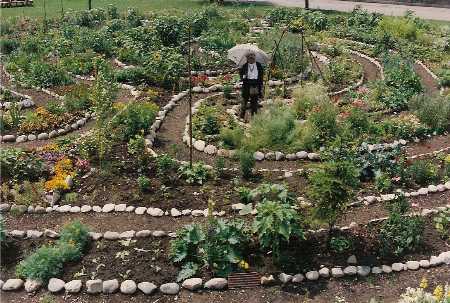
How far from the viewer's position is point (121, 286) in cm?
887

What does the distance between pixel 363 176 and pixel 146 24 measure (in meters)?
13.5

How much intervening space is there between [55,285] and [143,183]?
2.91 meters

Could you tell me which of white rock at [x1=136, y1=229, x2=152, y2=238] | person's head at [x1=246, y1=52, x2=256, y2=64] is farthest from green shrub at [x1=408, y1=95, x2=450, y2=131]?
white rock at [x1=136, y1=229, x2=152, y2=238]

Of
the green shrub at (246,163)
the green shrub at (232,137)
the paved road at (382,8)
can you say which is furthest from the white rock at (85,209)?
the paved road at (382,8)

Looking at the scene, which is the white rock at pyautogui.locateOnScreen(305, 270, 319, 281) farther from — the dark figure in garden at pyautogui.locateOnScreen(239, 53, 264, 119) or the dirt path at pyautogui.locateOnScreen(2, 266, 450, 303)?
the dark figure in garden at pyautogui.locateOnScreen(239, 53, 264, 119)

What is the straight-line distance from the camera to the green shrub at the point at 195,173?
11.7 metres

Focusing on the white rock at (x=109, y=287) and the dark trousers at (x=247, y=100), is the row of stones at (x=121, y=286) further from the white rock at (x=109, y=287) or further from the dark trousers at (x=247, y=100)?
the dark trousers at (x=247, y=100)

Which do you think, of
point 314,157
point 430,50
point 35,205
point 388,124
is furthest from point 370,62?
point 35,205

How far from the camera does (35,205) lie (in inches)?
438

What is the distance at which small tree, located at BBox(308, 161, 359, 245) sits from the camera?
926cm

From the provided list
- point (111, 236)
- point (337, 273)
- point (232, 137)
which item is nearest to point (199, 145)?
point (232, 137)

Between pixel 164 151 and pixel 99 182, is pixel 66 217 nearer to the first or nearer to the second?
pixel 99 182

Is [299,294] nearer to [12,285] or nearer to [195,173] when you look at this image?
[195,173]

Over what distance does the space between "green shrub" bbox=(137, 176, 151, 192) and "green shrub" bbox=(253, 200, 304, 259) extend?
2.68 meters
